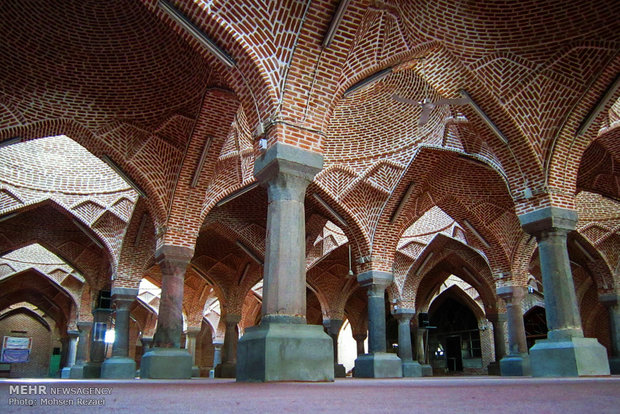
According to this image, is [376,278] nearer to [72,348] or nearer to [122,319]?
[122,319]

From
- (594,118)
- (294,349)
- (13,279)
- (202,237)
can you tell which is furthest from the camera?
(13,279)

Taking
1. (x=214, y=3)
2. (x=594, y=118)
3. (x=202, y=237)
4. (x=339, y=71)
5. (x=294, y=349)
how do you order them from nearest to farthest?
(x=294, y=349), (x=214, y=3), (x=339, y=71), (x=594, y=118), (x=202, y=237)

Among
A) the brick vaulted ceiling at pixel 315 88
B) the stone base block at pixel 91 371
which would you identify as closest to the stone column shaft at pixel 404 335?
the brick vaulted ceiling at pixel 315 88

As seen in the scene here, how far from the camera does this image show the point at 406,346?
1461 centimetres

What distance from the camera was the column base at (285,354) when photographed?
499 centimetres

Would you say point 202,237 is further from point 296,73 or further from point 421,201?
point 296,73

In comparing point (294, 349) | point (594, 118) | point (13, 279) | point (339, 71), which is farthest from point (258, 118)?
point (13, 279)

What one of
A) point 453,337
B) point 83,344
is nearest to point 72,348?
point 83,344

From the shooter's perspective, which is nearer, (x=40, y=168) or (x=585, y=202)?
→ (x=40, y=168)

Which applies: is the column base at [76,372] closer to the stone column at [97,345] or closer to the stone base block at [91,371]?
the stone column at [97,345]

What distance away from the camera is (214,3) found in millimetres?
6156

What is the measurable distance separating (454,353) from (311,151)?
20.0 m

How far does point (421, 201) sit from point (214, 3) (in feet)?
26.6

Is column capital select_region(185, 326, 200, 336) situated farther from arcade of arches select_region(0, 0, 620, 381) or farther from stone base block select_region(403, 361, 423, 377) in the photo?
stone base block select_region(403, 361, 423, 377)
